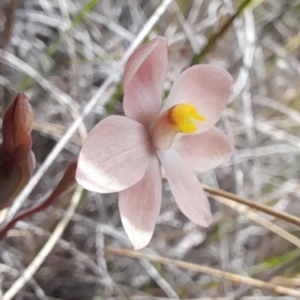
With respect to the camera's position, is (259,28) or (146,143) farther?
(259,28)

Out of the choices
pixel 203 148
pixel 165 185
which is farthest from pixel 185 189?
pixel 165 185

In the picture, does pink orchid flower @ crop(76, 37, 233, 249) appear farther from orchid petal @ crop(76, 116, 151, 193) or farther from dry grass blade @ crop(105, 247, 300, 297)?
dry grass blade @ crop(105, 247, 300, 297)

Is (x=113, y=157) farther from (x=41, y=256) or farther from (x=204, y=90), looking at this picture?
(x=41, y=256)

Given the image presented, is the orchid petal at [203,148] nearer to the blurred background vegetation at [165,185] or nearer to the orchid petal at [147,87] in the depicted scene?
the orchid petal at [147,87]

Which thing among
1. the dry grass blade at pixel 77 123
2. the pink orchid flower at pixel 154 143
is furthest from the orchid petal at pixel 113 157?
the dry grass blade at pixel 77 123

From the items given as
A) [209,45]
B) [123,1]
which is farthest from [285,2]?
[209,45]

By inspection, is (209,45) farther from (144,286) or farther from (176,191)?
(144,286)
